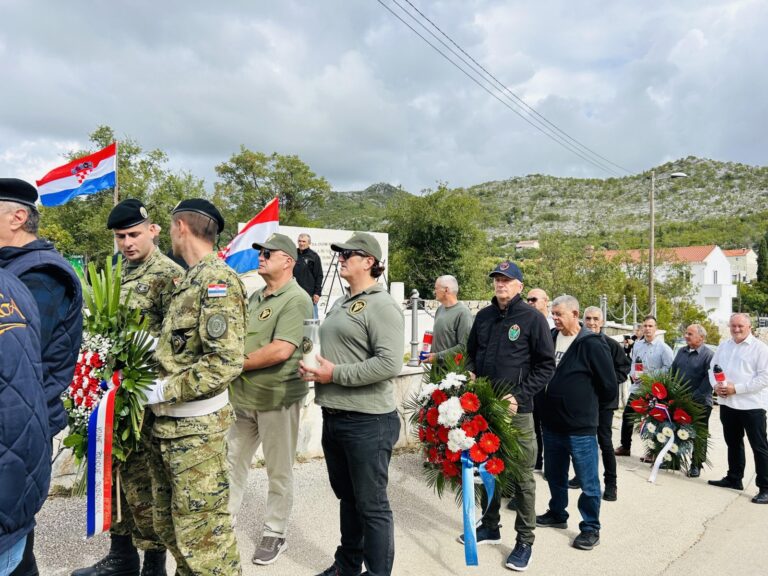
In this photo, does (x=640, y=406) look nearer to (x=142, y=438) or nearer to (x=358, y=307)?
(x=358, y=307)

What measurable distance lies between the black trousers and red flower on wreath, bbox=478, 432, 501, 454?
3.64 metres

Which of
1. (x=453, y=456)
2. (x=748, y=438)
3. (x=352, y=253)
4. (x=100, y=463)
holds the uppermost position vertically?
(x=352, y=253)

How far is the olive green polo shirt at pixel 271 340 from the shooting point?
3.69 meters

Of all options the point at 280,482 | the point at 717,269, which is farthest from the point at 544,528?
the point at 717,269

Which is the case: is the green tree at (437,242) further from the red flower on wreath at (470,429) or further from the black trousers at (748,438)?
the red flower on wreath at (470,429)

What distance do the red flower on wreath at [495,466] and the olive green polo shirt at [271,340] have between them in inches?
54.2

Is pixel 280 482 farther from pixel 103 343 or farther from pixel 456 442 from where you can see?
pixel 103 343

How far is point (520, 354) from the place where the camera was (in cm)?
391

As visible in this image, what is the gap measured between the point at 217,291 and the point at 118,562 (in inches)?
73.1

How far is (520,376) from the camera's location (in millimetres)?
3896

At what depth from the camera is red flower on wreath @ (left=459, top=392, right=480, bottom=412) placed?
12.2ft

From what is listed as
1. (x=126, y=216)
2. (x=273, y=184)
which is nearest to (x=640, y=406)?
(x=126, y=216)

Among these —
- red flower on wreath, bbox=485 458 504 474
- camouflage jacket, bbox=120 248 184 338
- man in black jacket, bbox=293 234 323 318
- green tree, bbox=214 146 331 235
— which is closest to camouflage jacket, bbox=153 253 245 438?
camouflage jacket, bbox=120 248 184 338

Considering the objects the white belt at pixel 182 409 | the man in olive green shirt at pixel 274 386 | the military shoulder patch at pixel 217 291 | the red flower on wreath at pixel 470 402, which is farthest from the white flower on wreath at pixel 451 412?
the military shoulder patch at pixel 217 291
